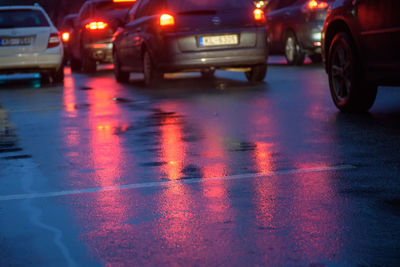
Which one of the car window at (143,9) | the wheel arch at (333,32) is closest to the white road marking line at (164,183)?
the wheel arch at (333,32)

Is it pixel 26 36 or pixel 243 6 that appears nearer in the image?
pixel 243 6

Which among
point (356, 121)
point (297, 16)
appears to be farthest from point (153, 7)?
point (356, 121)

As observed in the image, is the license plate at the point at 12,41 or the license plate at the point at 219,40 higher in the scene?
the license plate at the point at 219,40

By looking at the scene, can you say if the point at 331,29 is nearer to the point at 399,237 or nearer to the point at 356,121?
the point at 356,121

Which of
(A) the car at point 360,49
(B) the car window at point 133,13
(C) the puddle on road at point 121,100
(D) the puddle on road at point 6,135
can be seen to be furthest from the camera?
(B) the car window at point 133,13

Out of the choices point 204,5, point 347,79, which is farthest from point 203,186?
point 204,5

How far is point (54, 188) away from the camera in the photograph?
585 centimetres

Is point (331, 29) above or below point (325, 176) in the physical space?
above

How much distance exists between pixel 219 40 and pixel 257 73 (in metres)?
1.33

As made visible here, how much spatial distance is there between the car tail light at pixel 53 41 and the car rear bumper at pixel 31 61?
9cm

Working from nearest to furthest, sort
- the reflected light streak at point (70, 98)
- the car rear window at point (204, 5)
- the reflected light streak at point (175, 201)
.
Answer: the reflected light streak at point (175, 201) < the reflected light streak at point (70, 98) < the car rear window at point (204, 5)

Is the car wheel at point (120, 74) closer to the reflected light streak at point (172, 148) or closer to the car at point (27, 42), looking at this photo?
the car at point (27, 42)

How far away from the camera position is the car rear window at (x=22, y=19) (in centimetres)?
1836

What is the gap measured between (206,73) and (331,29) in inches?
378
